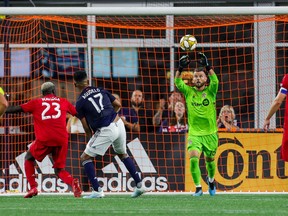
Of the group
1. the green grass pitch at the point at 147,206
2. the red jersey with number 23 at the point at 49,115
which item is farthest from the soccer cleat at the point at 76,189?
the red jersey with number 23 at the point at 49,115

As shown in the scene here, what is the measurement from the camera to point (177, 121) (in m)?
16.9

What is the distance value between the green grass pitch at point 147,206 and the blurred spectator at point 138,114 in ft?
9.24

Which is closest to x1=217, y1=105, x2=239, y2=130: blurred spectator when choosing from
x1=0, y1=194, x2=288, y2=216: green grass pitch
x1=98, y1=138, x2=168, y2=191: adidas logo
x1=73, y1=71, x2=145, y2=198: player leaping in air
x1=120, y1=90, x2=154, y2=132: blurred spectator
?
x1=120, y1=90, x2=154, y2=132: blurred spectator

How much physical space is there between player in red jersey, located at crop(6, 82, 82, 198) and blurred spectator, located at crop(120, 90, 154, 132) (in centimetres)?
269

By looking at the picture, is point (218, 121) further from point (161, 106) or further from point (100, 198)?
point (100, 198)

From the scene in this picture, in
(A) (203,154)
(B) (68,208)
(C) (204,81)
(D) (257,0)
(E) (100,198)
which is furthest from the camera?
(D) (257,0)

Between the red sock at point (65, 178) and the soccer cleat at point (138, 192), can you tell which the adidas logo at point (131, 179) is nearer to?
the red sock at point (65, 178)

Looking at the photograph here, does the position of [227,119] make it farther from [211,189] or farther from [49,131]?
[49,131]

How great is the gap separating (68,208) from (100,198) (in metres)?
1.99

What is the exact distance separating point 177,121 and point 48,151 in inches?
120

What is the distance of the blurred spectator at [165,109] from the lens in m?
17.1

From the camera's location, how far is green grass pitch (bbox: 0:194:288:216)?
11.2 metres

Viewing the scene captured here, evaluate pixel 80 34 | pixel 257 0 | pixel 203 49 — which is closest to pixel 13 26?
pixel 80 34

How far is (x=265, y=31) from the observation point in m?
18.2
